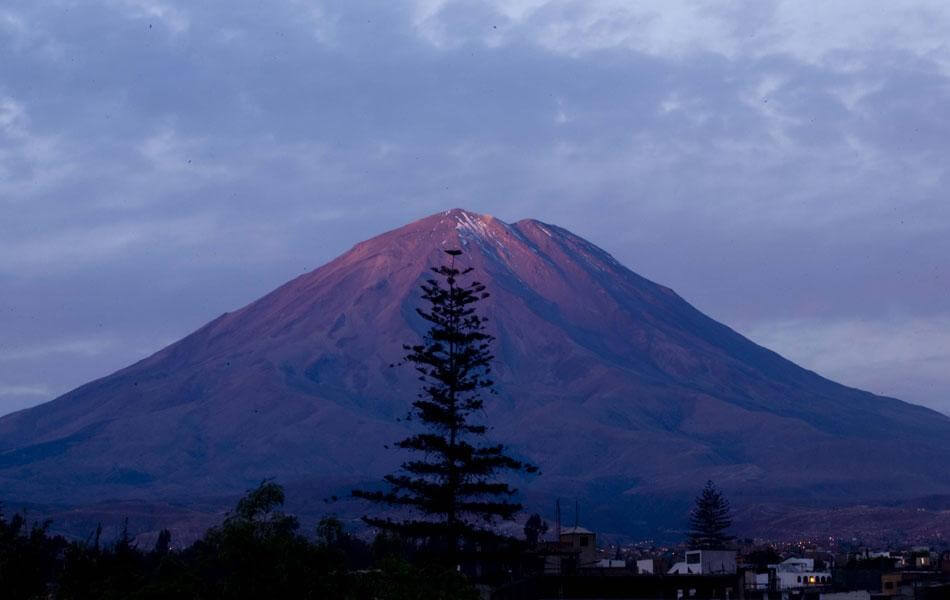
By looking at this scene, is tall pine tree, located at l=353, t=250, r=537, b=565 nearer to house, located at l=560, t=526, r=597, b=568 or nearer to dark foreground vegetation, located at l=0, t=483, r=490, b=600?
dark foreground vegetation, located at l=0, t=483, r=490, b=600

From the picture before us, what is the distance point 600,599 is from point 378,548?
10194 millimetres

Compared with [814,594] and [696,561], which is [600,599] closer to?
[814,594]

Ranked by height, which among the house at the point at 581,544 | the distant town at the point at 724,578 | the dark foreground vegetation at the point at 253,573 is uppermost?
the house at the point at 581,544

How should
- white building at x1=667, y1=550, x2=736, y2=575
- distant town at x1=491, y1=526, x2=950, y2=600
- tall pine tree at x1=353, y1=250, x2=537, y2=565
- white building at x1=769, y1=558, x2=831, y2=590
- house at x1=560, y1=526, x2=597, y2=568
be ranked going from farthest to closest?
white building at x1=769, y1=558, x2=831, y2=590 → white building at x1=667, y1=550, x2=736, y2=575 → house at x1=560, y1=526, x2=597, y2=568 → distant town at x1=491, y1=526, x2=950, y2=600 → tall pine tree at x1=353, y1=250, x2=537, y2=565

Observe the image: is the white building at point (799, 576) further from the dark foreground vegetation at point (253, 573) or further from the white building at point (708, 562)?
the dark foreground vegetation at point (253, 573)

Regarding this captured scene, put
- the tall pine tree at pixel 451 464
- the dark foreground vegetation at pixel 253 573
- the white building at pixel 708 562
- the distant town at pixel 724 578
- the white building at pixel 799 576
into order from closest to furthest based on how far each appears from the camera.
Result: the dark foreground vegetation at pixel 253 573
the tall pine tree at pixel 451 464
the distant town at pixel 724 578
the white building at pixel 708 562
the white building at pixel 799 576

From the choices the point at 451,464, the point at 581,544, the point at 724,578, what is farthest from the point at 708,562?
the point at 451,464

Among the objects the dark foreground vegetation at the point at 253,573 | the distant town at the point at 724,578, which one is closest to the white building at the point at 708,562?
the distant town at the point at 724,578

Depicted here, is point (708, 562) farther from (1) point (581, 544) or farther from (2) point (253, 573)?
(2) point (253, 573)

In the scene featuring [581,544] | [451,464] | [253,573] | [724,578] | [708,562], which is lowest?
[253,573]

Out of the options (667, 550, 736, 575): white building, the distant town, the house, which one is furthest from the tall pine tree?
(667, 550, 736, 575): white building

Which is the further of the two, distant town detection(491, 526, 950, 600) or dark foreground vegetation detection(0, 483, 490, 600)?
distant town detection(491, 526, 950, 600)

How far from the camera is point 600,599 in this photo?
220ft

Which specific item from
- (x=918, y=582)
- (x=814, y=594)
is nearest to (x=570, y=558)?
(x=814, y=594)
